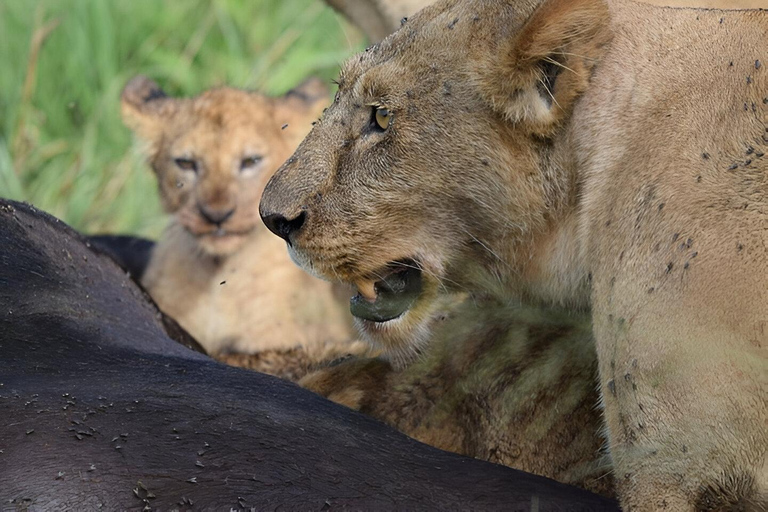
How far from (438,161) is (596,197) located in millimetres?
317

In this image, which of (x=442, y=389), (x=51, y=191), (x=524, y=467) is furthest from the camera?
(x=51, y=191)

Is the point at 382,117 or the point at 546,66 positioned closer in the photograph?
the point at 546,66

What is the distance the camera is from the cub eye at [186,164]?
4.64 metres

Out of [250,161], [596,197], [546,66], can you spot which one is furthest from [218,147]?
[596,197]

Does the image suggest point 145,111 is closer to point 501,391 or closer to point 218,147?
point 218,147

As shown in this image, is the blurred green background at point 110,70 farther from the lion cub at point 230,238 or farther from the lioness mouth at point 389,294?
the lioness mouth at point 389,294

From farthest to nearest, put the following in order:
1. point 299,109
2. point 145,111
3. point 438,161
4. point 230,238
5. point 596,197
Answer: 1. point 145,111
2. point 299,109
3. point 230,238
4. point 438,161
5. point 596,197

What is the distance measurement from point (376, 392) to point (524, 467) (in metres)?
0.36

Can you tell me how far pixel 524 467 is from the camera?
2139 millimetres

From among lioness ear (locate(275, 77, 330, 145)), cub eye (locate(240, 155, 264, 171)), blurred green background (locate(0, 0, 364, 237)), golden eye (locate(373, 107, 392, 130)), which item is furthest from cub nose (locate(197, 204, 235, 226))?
golden eye (locate(373, 107, 392, 130))

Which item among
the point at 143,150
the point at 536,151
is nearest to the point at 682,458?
the point at 536,151

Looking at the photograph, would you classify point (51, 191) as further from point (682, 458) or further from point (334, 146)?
point (682, 458)

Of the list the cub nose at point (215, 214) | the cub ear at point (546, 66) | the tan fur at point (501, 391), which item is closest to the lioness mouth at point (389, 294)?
the tan fur at point (501, 391)

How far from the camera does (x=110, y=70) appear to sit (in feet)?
20.0
